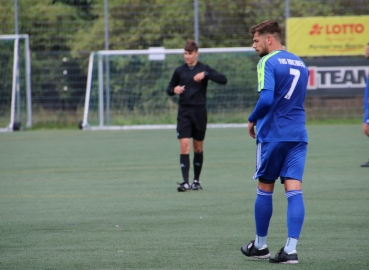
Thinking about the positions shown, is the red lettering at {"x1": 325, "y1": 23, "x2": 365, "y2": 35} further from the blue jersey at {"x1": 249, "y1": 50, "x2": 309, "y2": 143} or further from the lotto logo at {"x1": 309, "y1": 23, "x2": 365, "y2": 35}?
the blue jersey at {"x1": 249, "y1": 50, "x2": 309, "y2": 143}

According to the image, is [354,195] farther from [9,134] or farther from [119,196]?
[9,134]

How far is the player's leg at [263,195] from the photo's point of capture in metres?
6.17

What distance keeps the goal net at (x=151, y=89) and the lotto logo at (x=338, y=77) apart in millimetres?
2004

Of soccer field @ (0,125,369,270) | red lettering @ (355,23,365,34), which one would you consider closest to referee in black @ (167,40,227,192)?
soccer field @ (0,125,369,270)

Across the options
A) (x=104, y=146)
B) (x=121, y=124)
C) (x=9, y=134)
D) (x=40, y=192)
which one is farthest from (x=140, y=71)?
(x=40, y=192)

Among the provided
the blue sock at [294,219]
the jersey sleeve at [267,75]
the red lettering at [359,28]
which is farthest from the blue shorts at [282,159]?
the red lettering at [359,28]

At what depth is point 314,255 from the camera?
6281 millimetres

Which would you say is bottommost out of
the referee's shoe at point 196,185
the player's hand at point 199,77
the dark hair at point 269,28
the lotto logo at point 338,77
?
the referee's shoe at point 196,185

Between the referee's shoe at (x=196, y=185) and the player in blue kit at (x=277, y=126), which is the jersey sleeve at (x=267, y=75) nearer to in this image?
the player in blue kit at (x=277, y=126)

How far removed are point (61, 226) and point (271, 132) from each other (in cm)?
283

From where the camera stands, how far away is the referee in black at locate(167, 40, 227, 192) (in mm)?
11008

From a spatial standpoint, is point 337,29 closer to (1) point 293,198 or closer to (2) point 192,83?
(2) point 192,83

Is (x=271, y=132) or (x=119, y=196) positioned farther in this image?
(x=119, y=196)

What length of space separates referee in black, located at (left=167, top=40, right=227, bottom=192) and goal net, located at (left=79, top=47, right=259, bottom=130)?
1180 centimetres
